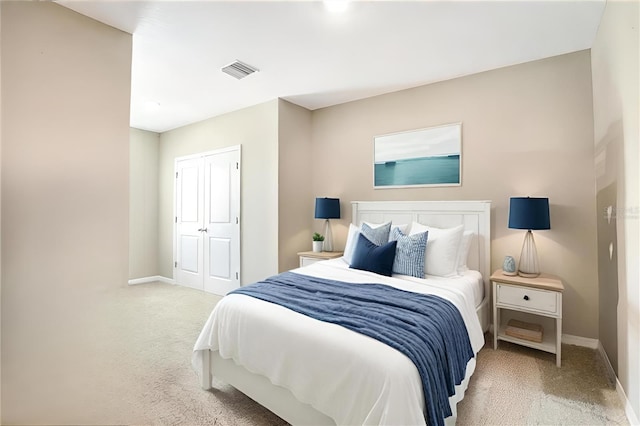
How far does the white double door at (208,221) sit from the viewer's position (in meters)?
3.95

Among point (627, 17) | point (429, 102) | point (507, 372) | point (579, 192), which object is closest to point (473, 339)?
point (507, 372)

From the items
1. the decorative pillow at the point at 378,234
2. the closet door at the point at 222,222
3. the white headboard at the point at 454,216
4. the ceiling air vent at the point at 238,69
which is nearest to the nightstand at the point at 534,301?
the white headboard at the point at 454,216

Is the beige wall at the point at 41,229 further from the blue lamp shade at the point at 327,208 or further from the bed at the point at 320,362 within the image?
the blue lamp shade at the point at 327,208

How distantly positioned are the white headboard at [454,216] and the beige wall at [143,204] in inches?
140

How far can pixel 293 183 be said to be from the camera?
3.67m

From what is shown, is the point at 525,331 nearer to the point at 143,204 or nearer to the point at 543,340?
the point at 543,340

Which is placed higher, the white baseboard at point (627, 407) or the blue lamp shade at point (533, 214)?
the blue lamp shade at point (533, 214)

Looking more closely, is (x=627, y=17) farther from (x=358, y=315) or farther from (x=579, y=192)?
(x=358, y=315)

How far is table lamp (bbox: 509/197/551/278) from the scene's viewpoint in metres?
2.28

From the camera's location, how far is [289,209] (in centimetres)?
360

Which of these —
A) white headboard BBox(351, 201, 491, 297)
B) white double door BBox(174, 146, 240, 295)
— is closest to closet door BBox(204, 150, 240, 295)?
white double door BBox(174, 146, 240, 295)

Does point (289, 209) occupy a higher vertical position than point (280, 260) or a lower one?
higher

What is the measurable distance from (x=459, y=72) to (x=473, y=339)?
2.35 meters

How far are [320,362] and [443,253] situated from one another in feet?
4.99
